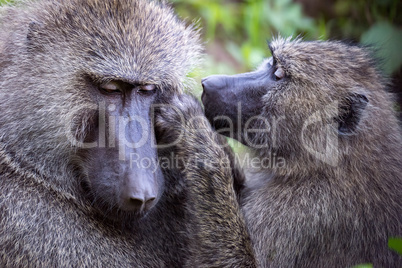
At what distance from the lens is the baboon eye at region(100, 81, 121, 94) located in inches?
124

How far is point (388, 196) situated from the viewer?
3500 mm

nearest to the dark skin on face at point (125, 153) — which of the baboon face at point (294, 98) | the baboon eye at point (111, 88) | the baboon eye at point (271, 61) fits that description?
the baboon eye at point (111, 88)

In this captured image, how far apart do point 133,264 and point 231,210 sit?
70 centimetres

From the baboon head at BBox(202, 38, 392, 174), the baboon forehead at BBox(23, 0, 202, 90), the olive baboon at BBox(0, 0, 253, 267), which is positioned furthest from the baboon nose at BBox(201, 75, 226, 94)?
the olive baboon at BBox(0, 0, 253, 267)

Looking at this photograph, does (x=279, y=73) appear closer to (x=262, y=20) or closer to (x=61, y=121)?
(x=61, y=121)

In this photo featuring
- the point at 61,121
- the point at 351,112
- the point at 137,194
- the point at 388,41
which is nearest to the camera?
the point at 137,194

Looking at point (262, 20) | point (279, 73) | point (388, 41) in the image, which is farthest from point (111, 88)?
point (262, 20)

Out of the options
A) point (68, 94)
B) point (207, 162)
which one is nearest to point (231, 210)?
point (207, 162)

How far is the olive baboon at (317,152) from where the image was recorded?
3.46 meters

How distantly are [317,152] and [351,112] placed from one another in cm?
34

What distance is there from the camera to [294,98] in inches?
143

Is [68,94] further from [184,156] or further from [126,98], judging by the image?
[184,156]

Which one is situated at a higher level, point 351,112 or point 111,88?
point 111,88

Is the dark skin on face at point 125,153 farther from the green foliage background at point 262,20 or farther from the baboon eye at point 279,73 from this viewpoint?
the green foliage background at point 262,20
